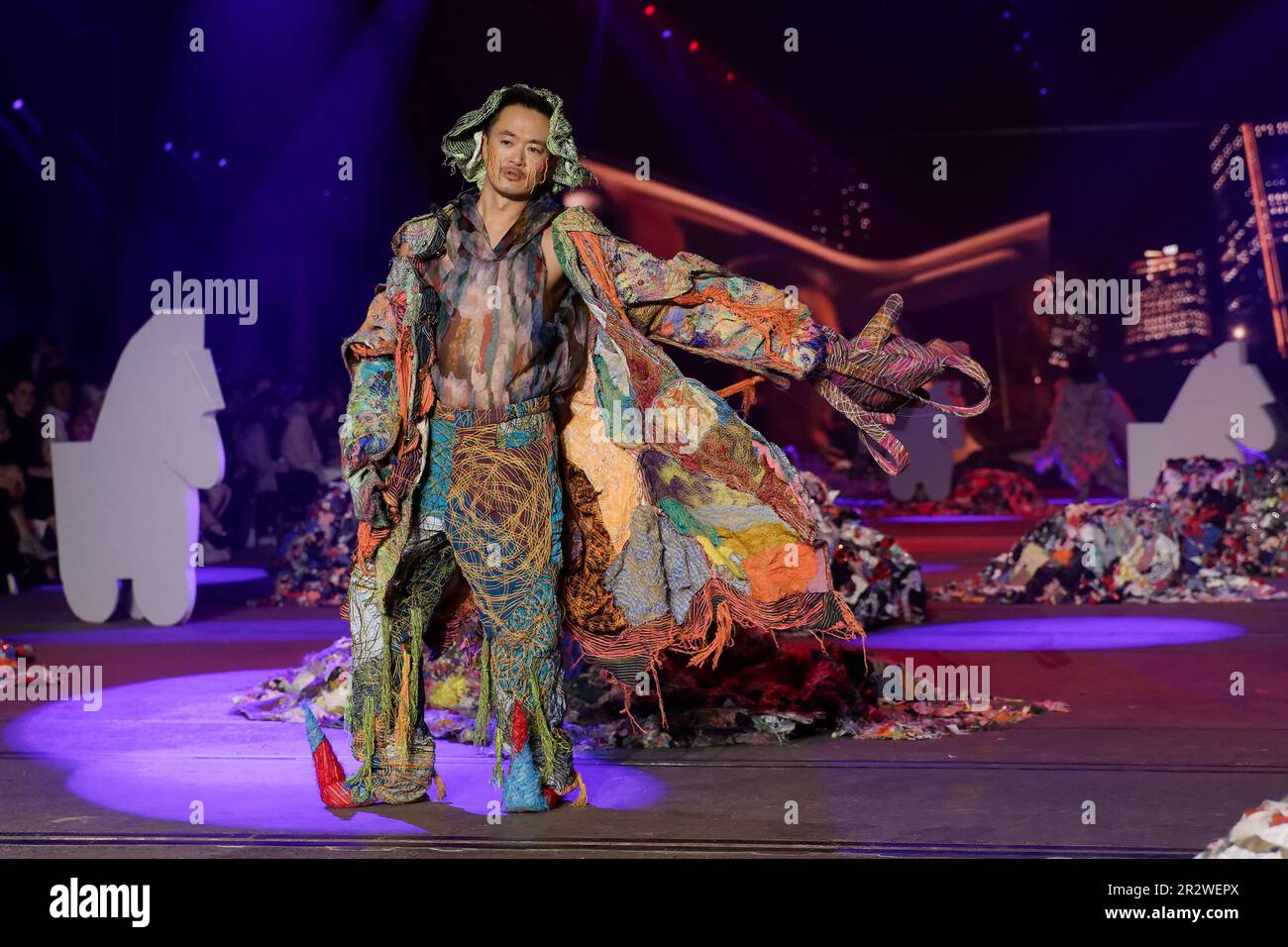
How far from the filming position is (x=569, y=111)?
14047 millimetres

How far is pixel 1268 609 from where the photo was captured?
895 centimetres

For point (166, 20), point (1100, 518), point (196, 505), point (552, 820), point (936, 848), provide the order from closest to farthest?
point (936, 848) < point (552, 820) < point (196, 505) < point (1100, 518) < point (166, 20)

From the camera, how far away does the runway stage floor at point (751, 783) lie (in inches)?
149

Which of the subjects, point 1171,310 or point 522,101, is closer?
point 522,101

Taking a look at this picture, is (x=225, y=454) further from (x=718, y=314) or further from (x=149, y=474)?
(x=718, y=314)

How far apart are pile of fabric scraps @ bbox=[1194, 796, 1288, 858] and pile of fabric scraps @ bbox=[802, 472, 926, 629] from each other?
5.09 meters

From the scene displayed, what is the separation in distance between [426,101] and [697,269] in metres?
9.85

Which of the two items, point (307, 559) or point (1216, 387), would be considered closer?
point (307, 559)

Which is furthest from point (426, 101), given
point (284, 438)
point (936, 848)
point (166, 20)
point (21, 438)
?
point (936, 848)

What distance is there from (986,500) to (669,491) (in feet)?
45.2

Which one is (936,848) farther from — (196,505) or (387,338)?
(196,505)

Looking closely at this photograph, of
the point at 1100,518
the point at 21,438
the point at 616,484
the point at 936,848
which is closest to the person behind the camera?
the point at 936,848

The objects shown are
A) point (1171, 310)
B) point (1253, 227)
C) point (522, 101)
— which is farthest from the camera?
A: point (1171, 310)

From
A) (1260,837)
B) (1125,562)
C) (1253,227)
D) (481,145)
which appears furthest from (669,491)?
(1253,227)
